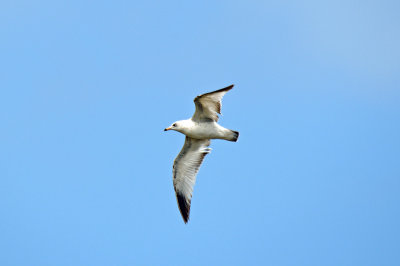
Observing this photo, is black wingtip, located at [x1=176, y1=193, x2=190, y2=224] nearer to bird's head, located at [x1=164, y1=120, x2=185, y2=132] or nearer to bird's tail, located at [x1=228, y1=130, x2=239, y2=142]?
bird's head, located at [x1=164, y1=120, x2=185, y2=132]

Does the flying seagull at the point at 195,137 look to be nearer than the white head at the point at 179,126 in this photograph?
Yes

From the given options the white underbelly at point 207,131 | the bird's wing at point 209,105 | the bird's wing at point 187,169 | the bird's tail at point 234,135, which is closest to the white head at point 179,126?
the white underbelly at point 207,131

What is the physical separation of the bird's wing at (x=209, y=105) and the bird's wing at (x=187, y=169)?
3.75 feet

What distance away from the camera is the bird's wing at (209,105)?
1390 centimetres

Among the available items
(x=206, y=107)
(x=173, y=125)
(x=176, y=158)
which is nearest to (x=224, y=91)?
(x=206, y=107)

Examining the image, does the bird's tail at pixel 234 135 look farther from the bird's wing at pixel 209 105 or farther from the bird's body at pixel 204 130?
the bird's wing at pixel 209 105

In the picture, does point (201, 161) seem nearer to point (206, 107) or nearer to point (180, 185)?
point (180, 185)

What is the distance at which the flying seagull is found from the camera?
1430 cm

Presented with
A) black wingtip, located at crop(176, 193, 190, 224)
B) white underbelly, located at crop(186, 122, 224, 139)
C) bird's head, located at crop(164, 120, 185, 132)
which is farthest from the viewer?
black wingtip, located at crop(176, 193, 190, 224)

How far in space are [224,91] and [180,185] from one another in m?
3.50

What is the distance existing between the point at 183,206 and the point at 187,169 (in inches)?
40.8

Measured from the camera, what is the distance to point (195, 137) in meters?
15.2

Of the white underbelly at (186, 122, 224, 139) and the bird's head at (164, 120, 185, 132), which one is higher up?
the bird's head at (164, 120, 185, 132)

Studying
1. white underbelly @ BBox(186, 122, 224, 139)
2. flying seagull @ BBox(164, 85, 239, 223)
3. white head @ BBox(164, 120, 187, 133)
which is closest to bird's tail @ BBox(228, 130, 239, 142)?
flying seagull @ BBox(164, 85, 239, 223)
